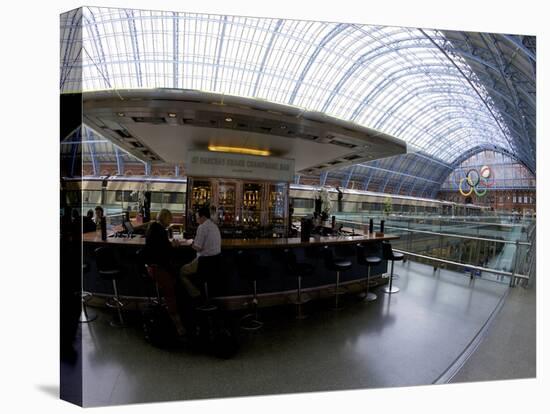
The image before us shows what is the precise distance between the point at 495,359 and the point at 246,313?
281cm

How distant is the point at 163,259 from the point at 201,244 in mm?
417

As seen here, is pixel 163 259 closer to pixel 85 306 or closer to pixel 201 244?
pixel 201 244

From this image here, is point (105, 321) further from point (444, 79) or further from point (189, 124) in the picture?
point (444, 79)

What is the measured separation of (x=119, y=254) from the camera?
3143 millimetres

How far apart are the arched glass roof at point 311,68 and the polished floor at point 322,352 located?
1808mm

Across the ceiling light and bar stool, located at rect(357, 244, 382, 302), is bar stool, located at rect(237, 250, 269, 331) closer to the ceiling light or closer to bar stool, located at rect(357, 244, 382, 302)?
the ceiling light

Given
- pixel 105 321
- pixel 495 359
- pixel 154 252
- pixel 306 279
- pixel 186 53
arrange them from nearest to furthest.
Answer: pixel 186 53 < pixel 105 321 < pixel 154 252 < pixel 495 359 < pixel 306 279

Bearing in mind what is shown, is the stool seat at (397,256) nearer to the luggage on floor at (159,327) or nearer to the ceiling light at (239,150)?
the ceiling light at (239,150)

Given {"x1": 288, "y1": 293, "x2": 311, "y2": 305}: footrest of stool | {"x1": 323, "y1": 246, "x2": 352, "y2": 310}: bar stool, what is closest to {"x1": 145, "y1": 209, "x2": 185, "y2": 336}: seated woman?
{"x1": 288, "y1": 293, "x2": 311, "y2": 305}: footrest of stool

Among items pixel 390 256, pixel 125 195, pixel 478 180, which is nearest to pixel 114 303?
pixel 125 195

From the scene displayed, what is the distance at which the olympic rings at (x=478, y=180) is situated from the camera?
3648 millimetres

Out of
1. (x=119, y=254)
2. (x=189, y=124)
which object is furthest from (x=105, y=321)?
(x=189, y=124)

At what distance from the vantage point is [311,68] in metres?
3.01

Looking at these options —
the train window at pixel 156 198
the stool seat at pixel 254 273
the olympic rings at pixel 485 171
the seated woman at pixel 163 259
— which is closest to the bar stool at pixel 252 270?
the stool seat at pixel 254 273
